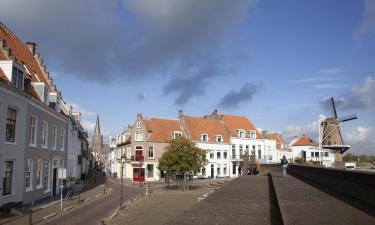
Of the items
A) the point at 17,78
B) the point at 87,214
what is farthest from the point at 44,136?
the point at 87,214

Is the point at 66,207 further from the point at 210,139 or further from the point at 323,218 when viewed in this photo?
the point at 210,139

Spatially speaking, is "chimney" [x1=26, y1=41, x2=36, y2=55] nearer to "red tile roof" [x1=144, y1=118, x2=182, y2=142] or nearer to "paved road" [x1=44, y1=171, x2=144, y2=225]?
"paved road" [x1=44, y1=171, x2=144, y2=225]

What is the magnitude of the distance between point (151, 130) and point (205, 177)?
1301cm

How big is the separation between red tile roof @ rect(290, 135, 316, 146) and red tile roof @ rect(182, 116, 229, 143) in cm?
3192

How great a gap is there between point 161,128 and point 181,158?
2650 centimetres

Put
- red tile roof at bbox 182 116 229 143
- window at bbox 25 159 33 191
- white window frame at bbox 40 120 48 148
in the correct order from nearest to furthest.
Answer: window at bbox 25 159 33 191, white window frame at bbox 40 120 48 148, red tile roof at bbox 182 116 229 143

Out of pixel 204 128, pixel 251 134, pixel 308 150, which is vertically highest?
pixel 204 128

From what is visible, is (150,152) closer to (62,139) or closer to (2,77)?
(62,139)

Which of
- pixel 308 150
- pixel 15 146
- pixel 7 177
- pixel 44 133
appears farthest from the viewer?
pixel 308 150

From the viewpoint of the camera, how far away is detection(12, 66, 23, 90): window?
2430 centimetres

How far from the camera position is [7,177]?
2322 centimetres

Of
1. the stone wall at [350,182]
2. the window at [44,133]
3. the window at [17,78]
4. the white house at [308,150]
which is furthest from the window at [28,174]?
the white house at [308,150]

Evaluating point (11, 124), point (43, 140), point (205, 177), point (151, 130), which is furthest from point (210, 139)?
point (11, 124)

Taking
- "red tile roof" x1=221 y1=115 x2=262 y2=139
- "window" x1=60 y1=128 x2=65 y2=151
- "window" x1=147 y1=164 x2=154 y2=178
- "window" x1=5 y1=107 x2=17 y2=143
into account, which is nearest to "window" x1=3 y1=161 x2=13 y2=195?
"window" x1=5 y1=107 x2=17 y2=143
